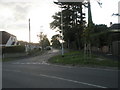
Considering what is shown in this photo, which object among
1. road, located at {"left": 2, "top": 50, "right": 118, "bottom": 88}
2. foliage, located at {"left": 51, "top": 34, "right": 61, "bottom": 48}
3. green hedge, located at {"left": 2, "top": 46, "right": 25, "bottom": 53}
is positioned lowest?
road, located at {"left": 2, "top": 50, "right": 118, "bottom": 88}

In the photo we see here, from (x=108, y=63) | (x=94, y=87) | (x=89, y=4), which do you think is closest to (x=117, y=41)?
(x=108, y=63)

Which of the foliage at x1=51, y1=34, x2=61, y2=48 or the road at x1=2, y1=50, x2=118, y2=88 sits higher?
the foliage at x1=51, y1=34, x2=61, y2=48

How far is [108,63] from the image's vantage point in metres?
19.8

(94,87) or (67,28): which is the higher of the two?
(67,28)

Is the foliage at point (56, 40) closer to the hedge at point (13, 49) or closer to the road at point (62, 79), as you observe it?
the hedge at point (13, 49)

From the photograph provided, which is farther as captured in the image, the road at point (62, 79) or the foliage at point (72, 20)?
the foliage at point (72, 20)

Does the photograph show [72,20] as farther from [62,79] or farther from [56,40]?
[56,40]

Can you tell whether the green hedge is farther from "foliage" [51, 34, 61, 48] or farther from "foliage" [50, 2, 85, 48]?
"foliage" [51, 34, 61, 48]

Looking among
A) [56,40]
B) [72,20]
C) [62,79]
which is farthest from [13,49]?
[56,40]

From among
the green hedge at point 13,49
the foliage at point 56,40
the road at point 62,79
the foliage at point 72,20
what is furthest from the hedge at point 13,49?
the road at point 62,79

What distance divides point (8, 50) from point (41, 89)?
3614cm

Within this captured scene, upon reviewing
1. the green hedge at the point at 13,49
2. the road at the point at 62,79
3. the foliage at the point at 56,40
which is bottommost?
the road at the point at 62,79

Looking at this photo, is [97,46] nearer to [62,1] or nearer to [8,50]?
[62,1]

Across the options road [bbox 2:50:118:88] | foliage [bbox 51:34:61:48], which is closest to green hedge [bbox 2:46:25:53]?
foliage [bbox 51:34:61:48]
